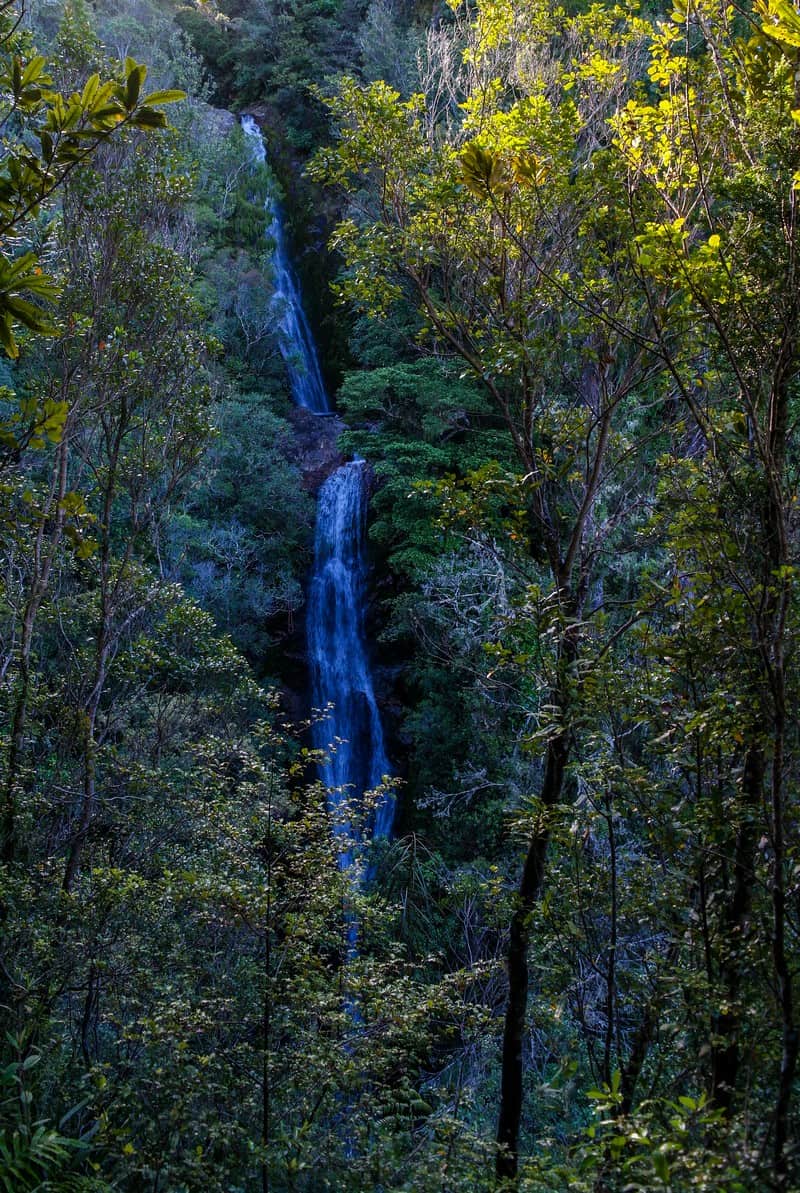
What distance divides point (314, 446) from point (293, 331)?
465cm

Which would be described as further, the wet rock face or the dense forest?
the wet rock face

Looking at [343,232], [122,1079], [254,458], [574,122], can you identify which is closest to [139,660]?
[122,1079]

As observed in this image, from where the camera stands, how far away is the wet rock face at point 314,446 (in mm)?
17812

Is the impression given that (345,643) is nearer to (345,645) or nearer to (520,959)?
(345,645)

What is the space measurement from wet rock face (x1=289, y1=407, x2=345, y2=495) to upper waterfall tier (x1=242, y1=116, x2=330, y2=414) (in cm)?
103

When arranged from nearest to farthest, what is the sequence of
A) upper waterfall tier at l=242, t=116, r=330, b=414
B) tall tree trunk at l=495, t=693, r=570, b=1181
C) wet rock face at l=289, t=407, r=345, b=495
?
1. tall tree trunk at l=495, t=693, r=570, b=1181
2. wet rock face at l=289, t=407, r=345, b=495
3. upper waterfall tier at l=242, t=116, r=330, b=414

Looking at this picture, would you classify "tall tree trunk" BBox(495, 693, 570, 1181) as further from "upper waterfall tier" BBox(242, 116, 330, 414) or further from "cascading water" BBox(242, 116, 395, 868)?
"upper waterfall tier" BBox(242, 116, 330, 414)

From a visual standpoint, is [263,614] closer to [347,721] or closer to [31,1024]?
[347,721]

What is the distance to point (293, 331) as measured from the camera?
2142cm

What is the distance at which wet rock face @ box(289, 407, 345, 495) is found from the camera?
58.4 feet

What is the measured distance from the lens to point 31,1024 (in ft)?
14.5

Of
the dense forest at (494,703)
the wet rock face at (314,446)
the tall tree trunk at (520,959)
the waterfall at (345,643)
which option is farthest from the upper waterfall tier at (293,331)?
the tall tree trunk at (520,959)

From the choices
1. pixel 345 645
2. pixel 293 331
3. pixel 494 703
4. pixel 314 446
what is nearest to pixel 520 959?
pixel 494 703

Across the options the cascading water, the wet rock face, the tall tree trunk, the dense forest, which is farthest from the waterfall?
the tall tree trunk
